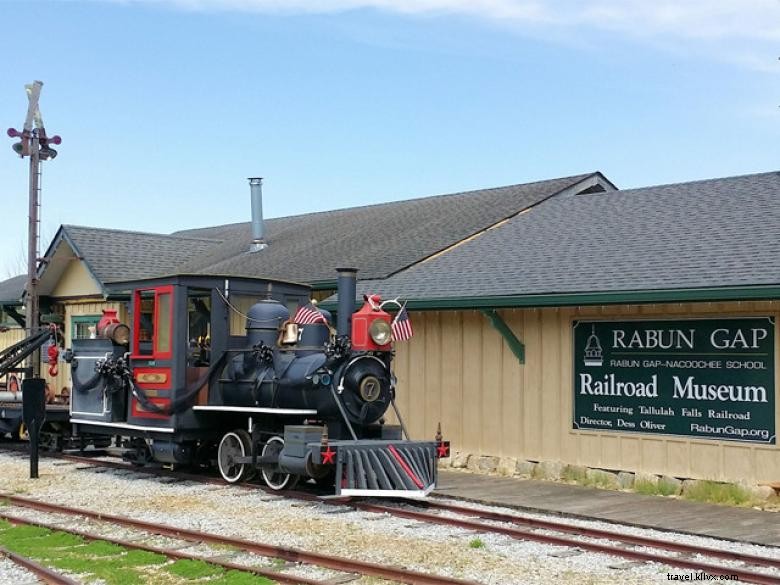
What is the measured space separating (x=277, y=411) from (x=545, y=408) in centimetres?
408

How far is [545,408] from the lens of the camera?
1346 centimetres

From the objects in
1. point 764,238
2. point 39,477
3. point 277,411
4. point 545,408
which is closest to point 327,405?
point 277,411

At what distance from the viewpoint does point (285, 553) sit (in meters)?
7.93

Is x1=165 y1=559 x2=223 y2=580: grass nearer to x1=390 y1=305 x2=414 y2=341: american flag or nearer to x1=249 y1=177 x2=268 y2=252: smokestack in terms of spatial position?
x1=390 y1=305 x2=414 y2=341: american flag

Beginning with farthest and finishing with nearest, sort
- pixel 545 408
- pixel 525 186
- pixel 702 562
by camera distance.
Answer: pixel 525 186, pixel 545 408, pixel 702 562

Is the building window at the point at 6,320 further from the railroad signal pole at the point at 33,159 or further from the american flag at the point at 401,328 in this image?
the american flag at the point at 401,328

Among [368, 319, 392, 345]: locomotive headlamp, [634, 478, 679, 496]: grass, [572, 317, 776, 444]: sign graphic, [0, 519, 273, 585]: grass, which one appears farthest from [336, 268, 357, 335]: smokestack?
[634, 478, 679, 496]: grass

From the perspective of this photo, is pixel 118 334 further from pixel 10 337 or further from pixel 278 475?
pixel 10 337

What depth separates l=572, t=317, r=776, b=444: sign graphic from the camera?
11.3 metres

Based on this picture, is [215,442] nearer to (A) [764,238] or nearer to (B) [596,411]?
(B) [596,411]

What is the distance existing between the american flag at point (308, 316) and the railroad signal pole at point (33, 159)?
24.1 ft

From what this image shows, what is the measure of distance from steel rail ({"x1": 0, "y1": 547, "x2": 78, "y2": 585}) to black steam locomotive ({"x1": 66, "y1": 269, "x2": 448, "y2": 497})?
3.53 m

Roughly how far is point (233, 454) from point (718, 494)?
6004 mm

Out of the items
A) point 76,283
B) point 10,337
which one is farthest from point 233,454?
point 10,337
